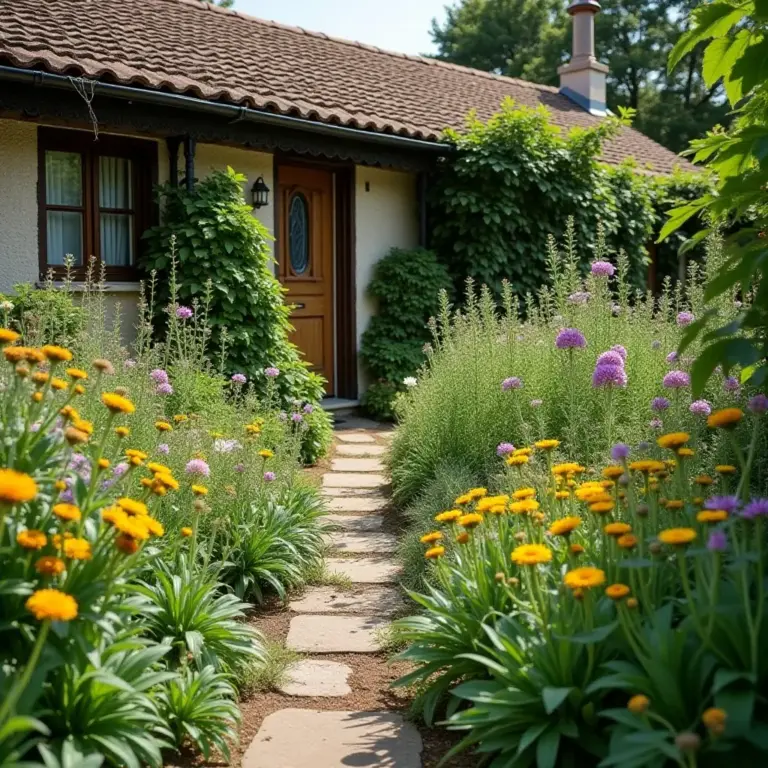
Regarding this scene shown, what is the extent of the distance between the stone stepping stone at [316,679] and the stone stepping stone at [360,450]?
14.0ft

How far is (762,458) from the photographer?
12.6 feet

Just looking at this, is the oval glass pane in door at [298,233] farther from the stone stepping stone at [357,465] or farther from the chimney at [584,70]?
the chimney at [584,70]

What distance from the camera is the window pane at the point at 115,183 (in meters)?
8.03

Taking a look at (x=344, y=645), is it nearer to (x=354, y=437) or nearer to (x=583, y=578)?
(x=583, y=578)

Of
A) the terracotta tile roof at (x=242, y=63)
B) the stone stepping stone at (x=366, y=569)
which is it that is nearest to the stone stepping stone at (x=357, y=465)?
the stone stepping stone at (x=366, y=569)

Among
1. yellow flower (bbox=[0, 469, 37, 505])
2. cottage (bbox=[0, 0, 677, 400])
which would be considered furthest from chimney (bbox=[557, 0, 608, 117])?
yellow flower (bbox=[0, 469, 37, 505])

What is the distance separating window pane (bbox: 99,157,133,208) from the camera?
803 centimetres

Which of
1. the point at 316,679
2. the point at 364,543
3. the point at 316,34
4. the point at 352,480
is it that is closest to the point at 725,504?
the point at 316,679

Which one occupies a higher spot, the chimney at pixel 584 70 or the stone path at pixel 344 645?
the chimney at pixel 584 70

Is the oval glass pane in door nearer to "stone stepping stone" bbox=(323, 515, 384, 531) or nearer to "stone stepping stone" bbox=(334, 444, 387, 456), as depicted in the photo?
"stone stepping stone" bbox=(334, 444, 387, 456)

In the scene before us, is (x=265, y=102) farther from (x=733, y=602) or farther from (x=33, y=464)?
(x=733, y=602)

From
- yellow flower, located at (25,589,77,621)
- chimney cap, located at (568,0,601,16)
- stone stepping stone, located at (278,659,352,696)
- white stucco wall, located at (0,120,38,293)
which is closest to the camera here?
yellow flower, located at (25,589,77,621)

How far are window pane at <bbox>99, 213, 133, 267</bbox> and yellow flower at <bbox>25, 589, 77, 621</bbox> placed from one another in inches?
260

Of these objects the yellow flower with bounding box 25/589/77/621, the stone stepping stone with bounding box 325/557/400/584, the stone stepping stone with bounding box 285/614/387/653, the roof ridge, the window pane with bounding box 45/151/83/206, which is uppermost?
the roof ridge
